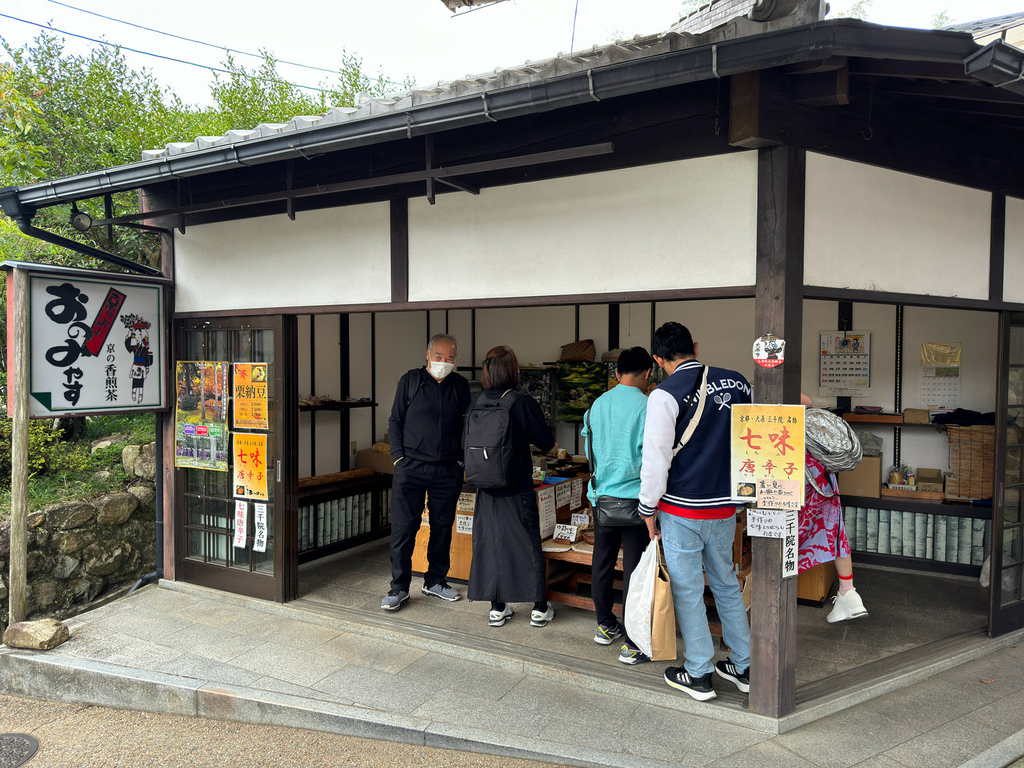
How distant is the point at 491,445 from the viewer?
534 cm

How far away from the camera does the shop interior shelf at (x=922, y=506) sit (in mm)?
6727

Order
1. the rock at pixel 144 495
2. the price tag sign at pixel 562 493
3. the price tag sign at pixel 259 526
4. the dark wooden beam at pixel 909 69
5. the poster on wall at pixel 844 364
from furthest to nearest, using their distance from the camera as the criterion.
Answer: the rock at pixel 144 495, the poster on wall at pixel 844 364, the price tag sign at pixel 562 493, the price tag sign at pixel 259 526, the dark wooden beam at pixel 909 69

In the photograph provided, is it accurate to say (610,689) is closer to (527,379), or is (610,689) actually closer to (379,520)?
(379,520)

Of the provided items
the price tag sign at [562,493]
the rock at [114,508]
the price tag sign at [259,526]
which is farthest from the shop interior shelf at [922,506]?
the rock at [114,508]

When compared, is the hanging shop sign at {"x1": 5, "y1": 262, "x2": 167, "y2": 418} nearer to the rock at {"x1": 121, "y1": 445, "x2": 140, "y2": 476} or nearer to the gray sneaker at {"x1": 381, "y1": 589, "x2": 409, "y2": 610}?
the rock at {"x1": 121, "y1": 445, "x2": 140, "y2": 476}

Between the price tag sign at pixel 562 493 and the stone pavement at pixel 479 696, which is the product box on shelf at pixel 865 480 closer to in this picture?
the stone pavement at pixel 479 696

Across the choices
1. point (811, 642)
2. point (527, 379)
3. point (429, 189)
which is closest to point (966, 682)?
point (811, 642)

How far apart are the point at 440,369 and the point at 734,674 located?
10.6 ft

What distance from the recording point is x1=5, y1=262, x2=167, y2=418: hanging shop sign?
5.86 m

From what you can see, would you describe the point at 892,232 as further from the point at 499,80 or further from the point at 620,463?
the point at 499,80

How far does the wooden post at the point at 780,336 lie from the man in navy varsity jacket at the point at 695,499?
0.68 feet

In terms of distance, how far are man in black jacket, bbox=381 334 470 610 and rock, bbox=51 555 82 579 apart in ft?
12.5

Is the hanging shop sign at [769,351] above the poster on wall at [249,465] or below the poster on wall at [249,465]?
above

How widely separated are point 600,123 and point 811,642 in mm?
4095
